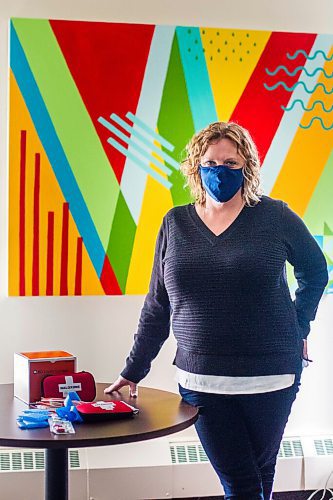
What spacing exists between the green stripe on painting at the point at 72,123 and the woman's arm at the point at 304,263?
0.96 m

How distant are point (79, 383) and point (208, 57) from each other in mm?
1488

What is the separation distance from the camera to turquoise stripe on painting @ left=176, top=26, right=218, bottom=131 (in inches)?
121

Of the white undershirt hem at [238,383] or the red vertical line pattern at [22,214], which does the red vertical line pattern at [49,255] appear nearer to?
the red vertical line pattern at [22,214]

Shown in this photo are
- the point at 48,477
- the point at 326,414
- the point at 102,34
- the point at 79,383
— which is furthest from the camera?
the point at 326,414

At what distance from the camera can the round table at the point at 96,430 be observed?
1.79 metres

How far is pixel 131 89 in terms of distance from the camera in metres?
3.04

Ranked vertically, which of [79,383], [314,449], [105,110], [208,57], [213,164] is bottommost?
[314,449]

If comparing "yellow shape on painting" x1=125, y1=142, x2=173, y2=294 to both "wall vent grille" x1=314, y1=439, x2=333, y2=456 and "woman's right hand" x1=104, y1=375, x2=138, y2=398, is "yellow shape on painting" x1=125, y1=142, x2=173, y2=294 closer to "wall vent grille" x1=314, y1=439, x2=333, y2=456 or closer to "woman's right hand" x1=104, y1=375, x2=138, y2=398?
"woman's right hand" x1=104, y1=375, x2=138, y2=398

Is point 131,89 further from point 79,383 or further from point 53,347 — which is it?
point 79,383

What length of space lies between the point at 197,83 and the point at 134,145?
34 centimetres

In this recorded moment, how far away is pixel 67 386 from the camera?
2.19 m

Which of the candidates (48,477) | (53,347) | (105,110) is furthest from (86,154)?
(48,477)

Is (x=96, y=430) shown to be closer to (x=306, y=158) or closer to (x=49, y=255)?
(x=49, y=255)

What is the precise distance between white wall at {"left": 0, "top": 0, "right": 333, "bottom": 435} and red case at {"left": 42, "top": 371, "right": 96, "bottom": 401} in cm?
85
